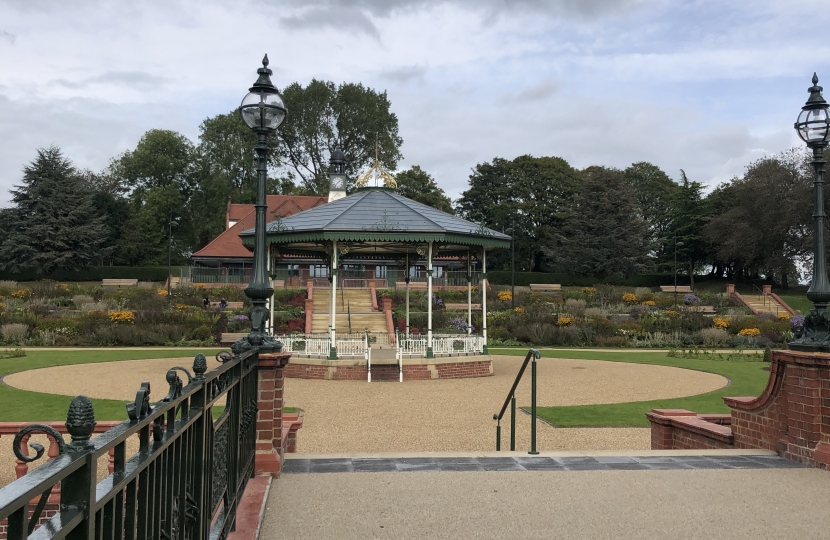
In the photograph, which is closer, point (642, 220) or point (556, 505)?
A: point (556, 505)

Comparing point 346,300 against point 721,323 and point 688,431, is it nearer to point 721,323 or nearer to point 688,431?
point 721,323

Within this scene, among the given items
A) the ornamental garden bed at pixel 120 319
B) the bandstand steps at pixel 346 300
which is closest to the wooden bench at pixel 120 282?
the ornamental garden bed at pixel 120 319

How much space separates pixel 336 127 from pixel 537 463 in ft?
178

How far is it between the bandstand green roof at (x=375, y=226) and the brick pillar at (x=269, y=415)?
1082 centimetres

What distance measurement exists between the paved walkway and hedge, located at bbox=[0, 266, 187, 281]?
4518 cm

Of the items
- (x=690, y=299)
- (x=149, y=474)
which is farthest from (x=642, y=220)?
(x=149, y=474)

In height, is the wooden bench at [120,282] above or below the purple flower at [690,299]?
above

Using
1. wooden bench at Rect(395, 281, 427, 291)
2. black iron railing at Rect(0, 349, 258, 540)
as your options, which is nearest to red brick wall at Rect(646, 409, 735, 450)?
black iron railing at Rect(0, 349, 258, 540)

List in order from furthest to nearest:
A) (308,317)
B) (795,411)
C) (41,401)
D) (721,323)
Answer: (721,323) < (308,317) < (41,401) < (795,411)

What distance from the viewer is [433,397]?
13.8m

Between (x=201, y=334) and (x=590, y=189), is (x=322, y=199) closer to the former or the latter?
(x=590, y=189)

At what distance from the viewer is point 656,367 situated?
65.6ft

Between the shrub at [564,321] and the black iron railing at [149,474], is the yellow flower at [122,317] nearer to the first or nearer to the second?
the shrub at [564,321]

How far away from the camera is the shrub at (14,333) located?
82.4 ft
